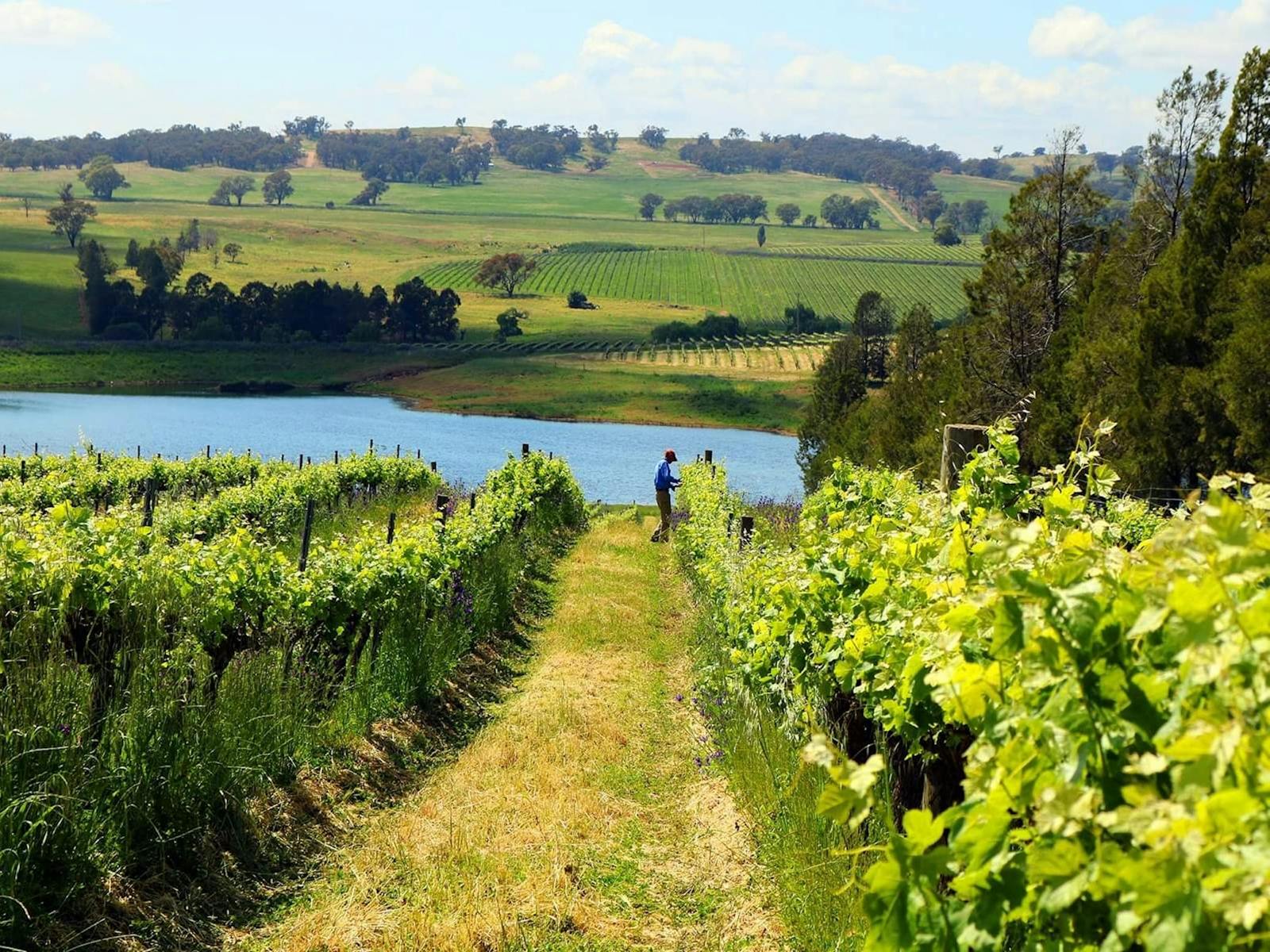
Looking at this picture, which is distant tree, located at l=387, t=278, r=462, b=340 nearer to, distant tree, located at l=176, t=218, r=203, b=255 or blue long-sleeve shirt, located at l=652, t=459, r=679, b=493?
distant tree, located at l=176, t=218, r=203, b=255

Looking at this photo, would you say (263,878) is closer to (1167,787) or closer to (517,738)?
(517,738)

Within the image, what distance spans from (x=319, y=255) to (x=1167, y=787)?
155m

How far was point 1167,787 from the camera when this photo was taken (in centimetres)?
217

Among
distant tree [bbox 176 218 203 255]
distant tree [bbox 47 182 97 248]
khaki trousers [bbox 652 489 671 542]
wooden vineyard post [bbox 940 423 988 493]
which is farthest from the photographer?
Result: distant tree [bbox 176 218 203 255]

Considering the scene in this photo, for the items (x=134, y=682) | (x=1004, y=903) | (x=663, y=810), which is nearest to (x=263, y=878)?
(x=134, y=682)

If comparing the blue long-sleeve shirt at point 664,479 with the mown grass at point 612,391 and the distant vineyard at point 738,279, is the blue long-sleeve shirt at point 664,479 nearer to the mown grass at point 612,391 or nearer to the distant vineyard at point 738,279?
the mown grass at point 612,391

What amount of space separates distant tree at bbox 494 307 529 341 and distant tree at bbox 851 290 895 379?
40.1 metres

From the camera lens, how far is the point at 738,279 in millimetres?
149000

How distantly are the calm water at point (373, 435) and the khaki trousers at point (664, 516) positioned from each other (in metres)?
21.8

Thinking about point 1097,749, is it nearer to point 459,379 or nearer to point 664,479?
point 664,479

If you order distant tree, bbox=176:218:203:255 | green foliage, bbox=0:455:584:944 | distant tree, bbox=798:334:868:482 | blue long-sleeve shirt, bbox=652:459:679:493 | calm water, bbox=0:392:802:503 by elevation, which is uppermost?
distant tree, bbox=176:218:203:255

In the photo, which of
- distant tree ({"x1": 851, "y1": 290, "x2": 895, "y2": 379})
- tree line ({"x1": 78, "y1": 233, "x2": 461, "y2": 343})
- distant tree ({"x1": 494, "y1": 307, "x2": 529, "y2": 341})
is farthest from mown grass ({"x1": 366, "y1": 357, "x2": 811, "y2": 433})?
tree line ({"x1": 78, "y1": 233, "x2": 461, "y2": 343})

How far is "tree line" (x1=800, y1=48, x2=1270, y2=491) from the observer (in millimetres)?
23625

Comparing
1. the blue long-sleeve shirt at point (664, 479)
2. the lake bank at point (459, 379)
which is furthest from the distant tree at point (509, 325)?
the blue long-sleeve shirt at point (664, 479)
